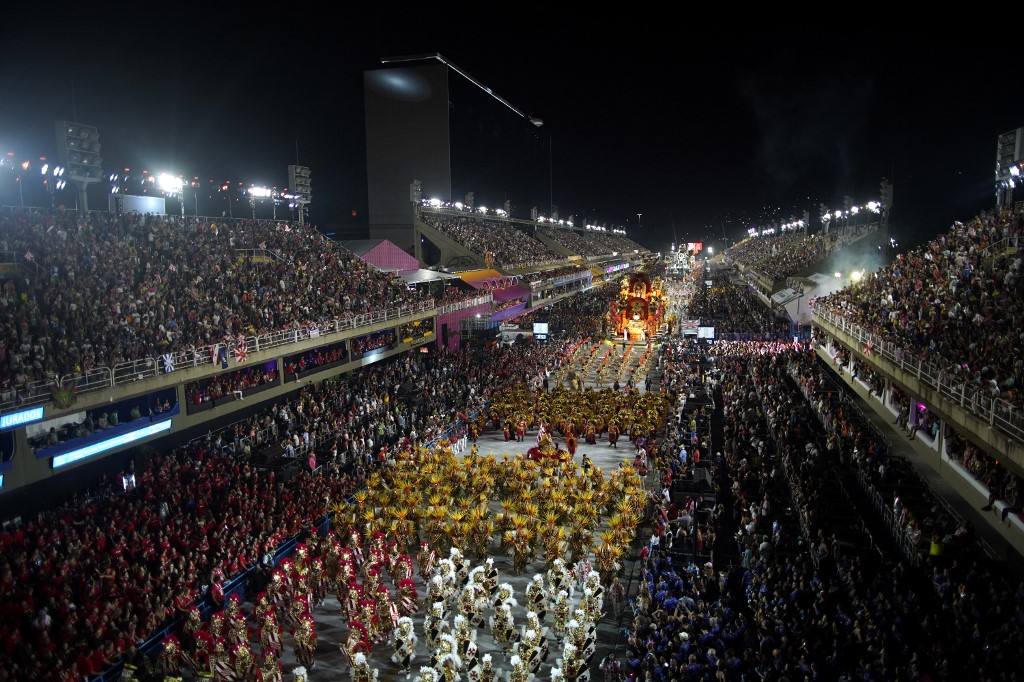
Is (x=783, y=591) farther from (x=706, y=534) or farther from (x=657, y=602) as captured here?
(x=706, y=534)

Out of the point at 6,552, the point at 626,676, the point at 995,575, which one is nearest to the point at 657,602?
the point at 626,676

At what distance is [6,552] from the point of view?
13695mm

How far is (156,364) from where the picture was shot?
19.4 m

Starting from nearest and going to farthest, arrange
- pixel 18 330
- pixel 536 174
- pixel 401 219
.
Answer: pixel 18 330
pixel 401 219
pixel 536 174

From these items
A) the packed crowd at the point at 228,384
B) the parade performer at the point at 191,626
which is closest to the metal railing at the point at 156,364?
the packed crowd at the point at 228,384

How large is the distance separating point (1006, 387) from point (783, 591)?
6.38 meters

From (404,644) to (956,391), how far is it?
1191cm

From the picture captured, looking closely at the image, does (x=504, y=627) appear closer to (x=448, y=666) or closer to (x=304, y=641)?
(x=448, y=666)

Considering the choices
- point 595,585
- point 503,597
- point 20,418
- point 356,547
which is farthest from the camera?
point 20,418

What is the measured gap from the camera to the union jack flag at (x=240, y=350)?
22745 mm

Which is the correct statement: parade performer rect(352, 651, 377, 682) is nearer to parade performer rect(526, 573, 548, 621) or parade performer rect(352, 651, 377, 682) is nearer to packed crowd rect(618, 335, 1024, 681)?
parade performer rect(526, 573, 548, 621)

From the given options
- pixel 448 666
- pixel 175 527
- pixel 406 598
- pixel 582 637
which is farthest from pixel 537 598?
pixel 175 527

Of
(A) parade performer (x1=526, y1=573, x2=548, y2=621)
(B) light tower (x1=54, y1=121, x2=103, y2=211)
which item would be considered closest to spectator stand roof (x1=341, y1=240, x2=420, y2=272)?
(B) light tower (x1=54, y1=121, x2=103, y2=211)

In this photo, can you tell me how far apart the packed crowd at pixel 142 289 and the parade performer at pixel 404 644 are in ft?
34.0
